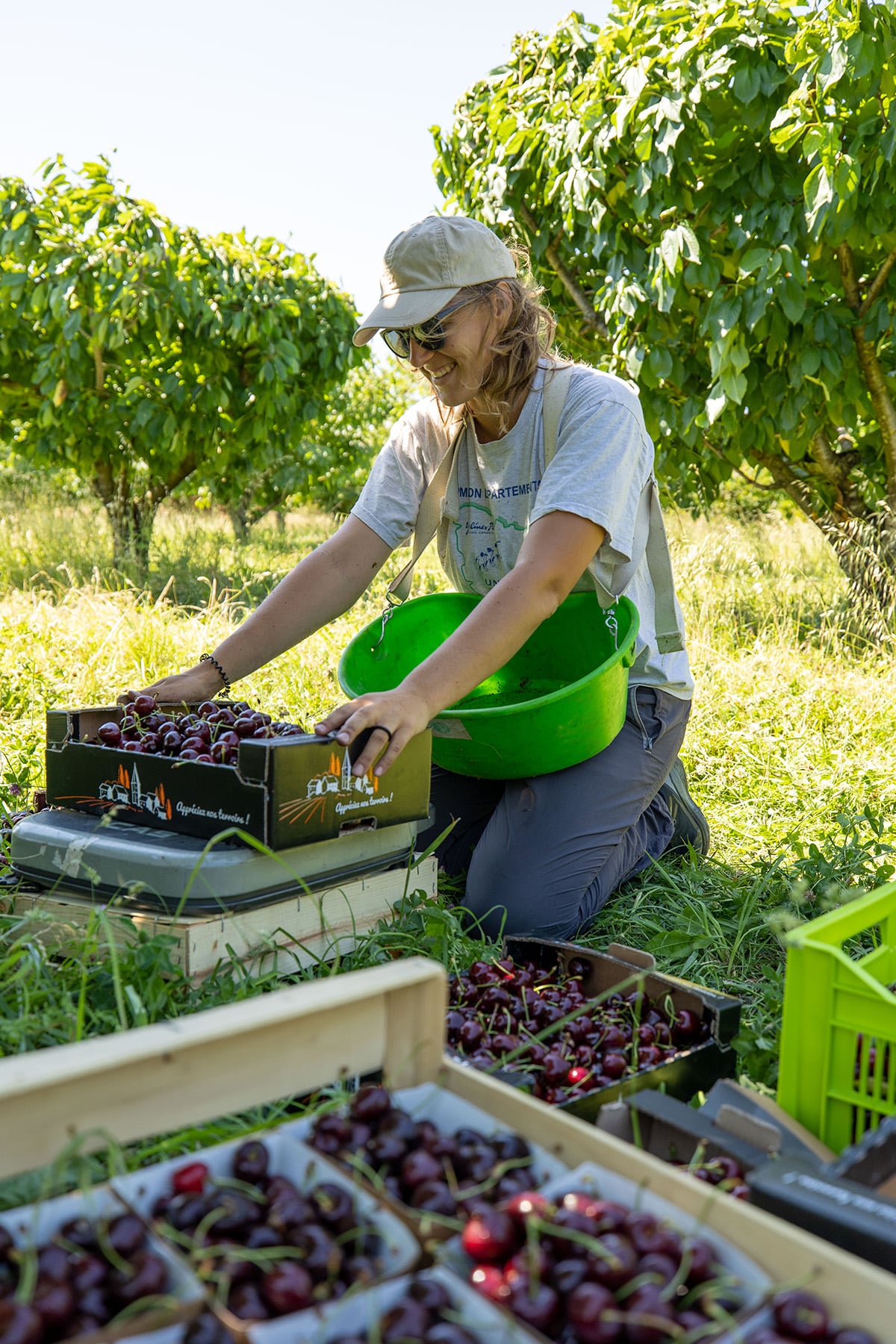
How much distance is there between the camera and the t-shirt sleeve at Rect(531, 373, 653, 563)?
2531mm

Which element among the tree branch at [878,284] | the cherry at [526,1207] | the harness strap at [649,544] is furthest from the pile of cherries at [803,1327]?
the tree branch at [878,284]

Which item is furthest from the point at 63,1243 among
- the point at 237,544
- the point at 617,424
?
the point at 237,544

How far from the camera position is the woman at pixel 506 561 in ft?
8.20

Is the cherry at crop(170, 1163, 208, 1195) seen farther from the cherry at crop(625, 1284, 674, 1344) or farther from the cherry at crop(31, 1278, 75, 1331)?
the cherry at crop(625, 1284, 674, 1344)

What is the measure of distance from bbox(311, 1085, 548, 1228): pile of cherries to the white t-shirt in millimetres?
1568

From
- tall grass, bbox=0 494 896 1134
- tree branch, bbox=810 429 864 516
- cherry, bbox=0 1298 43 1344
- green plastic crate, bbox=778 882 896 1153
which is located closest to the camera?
cherry, bbox=0 1298 43 1344

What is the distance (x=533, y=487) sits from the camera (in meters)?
2.97

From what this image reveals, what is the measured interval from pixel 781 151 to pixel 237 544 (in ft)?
30.2

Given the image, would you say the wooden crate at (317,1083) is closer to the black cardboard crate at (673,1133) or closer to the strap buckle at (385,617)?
the black cardboard crate at (673,1133)

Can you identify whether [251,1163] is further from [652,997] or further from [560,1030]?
[652,997]

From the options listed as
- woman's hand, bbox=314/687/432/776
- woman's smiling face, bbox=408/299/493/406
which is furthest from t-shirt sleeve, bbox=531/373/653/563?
woman's hand, bbox=314/687/432/776

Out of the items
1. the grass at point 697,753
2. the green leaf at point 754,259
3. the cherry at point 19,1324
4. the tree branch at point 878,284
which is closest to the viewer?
the cherry at point 19,1324

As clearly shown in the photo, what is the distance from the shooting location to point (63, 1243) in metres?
1.01

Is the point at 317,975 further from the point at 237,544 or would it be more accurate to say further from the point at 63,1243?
the point at 237,544
